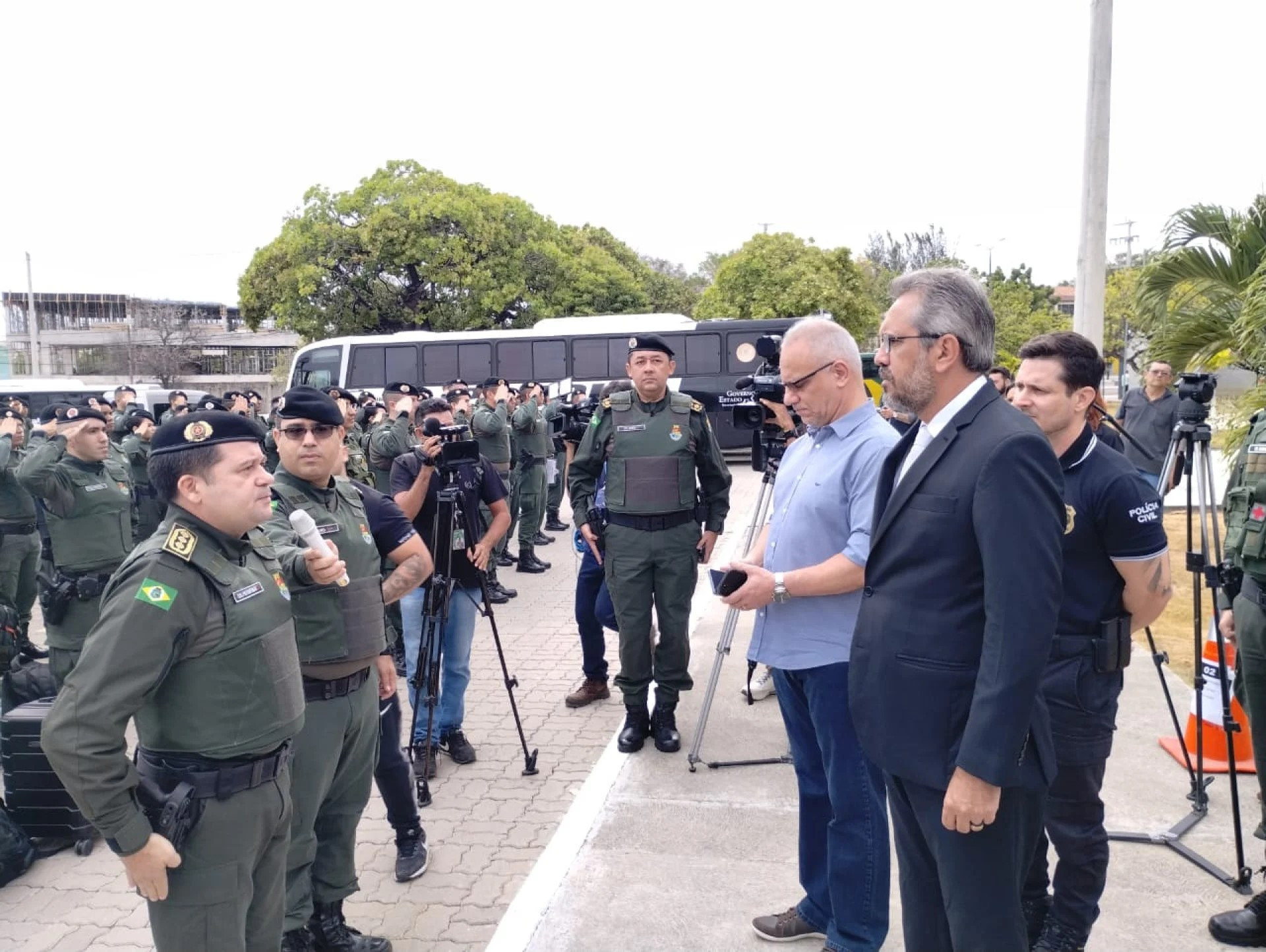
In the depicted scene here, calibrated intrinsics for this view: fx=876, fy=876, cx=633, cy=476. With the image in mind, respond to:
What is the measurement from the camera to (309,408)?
314 cm

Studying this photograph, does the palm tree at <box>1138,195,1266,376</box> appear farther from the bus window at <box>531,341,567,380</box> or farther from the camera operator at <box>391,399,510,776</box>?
the bus window at <box>531,341,567,380</box>

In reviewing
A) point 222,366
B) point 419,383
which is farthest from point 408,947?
point 222,366

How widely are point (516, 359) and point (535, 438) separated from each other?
38.4 feet

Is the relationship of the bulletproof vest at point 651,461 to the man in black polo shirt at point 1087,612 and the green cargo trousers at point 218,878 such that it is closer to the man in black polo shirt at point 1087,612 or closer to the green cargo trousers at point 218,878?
the man in black polo shirt at point 1087,612

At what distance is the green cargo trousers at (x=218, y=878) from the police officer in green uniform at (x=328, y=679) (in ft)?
1.85

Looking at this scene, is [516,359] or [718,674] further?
[516,359]

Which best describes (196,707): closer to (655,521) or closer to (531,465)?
(655,521)

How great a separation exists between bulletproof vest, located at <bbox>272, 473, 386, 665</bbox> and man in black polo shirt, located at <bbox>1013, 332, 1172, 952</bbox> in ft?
7.40

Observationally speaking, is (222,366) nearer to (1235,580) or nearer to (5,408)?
(5,408)

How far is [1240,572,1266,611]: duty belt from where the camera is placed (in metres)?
3.28

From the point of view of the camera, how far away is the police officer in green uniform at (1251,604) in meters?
3.25

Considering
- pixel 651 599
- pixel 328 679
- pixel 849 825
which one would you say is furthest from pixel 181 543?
pixel 651 599

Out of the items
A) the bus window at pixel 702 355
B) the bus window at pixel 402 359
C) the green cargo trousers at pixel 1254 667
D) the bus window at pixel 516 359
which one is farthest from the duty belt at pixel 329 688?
the bus window at pixel 402 359

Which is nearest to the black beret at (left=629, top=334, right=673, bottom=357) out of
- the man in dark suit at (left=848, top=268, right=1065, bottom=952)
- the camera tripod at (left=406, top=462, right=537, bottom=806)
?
the camera tripod at (left=406, top=462, right=537, bottom=806)
